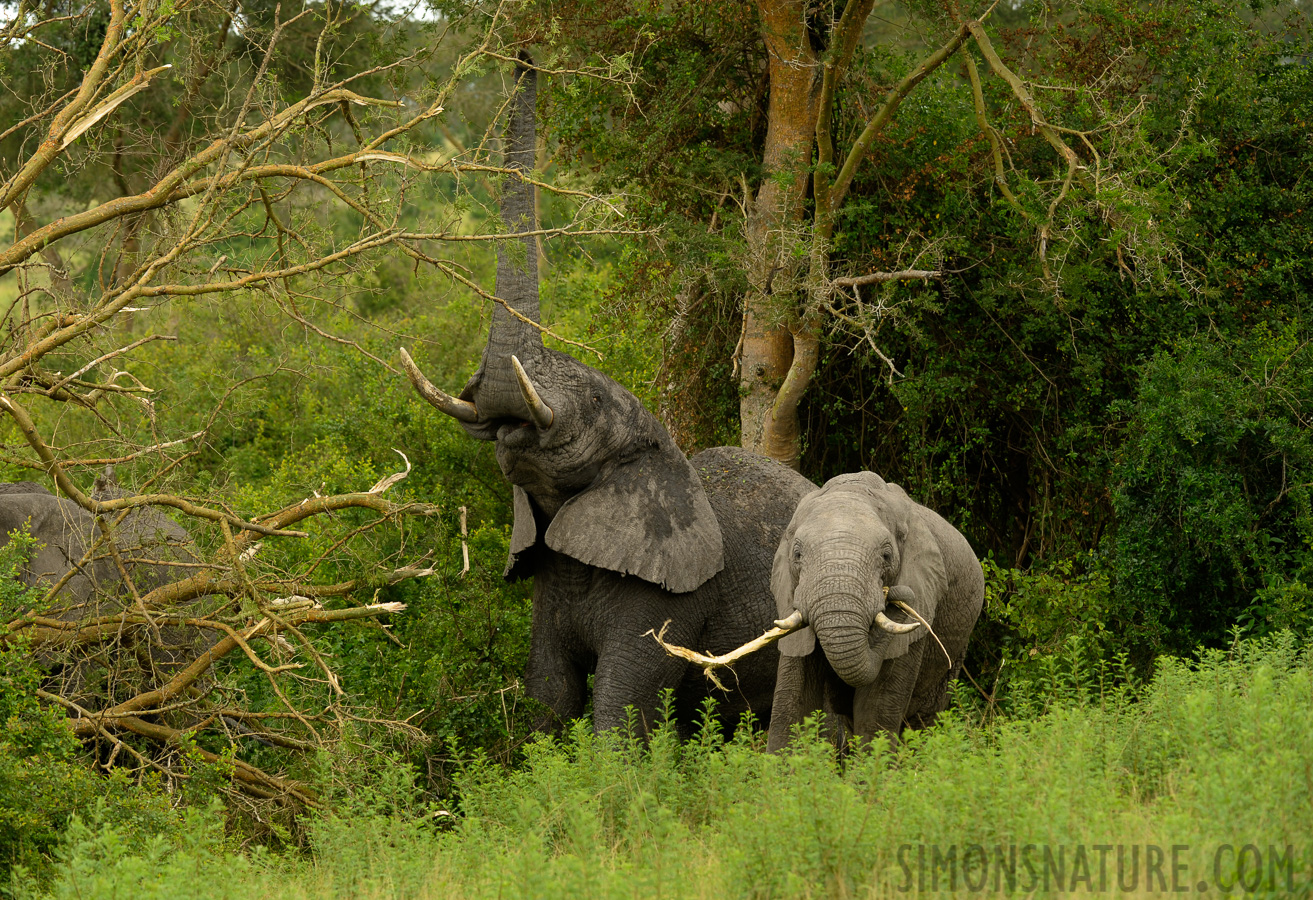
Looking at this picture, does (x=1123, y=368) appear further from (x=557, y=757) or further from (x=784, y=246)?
(x=557, y=757)

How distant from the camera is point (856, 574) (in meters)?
6.85

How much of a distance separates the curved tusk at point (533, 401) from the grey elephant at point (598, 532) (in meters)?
0.01

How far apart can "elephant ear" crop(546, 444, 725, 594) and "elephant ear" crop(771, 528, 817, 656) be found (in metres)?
0.70

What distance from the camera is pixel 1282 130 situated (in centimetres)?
1140

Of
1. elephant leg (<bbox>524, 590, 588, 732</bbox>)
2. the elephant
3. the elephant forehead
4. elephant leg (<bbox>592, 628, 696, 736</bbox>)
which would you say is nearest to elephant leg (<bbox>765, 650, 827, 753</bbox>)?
the elephant

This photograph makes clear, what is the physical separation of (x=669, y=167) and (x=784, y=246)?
5.70 feet

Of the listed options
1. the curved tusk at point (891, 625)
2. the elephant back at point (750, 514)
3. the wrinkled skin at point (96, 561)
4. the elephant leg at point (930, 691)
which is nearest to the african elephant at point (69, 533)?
the wrinkled skin at point (96, 561)

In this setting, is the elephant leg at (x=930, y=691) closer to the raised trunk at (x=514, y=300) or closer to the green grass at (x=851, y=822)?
the green grass at (x=851, y=822)

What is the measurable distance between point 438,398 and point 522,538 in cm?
109

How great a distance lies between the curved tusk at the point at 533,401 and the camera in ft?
25.1

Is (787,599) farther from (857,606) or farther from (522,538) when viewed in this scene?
(522,538)

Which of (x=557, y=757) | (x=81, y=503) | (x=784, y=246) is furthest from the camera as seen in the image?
(x=784, y=246)

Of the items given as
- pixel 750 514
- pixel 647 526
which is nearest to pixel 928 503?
pixel 750 514

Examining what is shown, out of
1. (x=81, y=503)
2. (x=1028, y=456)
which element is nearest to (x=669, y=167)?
(x=1028, y=456)
